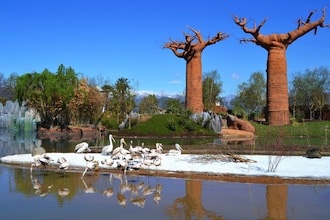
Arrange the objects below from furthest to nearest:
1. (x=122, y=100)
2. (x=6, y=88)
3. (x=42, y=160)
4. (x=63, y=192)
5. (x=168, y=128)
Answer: (x=6, y=88), (x=122, y=100), (x=168, y=128), (x=42, y=160), (x=63, y=192)

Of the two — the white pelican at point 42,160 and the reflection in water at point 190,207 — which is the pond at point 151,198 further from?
the white pelican at point 42,160

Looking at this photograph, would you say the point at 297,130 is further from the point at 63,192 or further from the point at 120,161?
the point at 63,192

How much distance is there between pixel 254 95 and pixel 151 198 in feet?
153

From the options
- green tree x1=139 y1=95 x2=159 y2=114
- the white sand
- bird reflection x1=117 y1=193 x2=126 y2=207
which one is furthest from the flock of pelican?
green tree x1=139 y1=95 x2=159 y2=114

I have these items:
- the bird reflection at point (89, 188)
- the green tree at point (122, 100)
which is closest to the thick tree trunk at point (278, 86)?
the green tree at point (122, 100)

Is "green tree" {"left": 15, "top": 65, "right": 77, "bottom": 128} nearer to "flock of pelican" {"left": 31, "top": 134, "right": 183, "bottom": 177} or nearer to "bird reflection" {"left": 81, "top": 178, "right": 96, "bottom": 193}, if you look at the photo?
"flock of pelican" {"left": 31, "top": 134, "right": 183, "bottom": 177}

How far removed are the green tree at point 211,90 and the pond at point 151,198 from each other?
34.6m

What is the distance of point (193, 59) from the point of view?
120 ft

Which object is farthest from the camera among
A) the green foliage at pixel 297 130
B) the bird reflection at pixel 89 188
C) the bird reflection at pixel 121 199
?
the green foliage at pixel 297 130

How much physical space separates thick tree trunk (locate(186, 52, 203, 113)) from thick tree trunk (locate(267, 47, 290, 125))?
6.32 metres

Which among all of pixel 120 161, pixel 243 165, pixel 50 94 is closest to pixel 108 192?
pixel 120 161

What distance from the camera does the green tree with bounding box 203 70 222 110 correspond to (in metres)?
47.3

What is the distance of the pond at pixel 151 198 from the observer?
756 centimetres

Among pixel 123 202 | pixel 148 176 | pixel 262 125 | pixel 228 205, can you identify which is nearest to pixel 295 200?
pixel 228 205
